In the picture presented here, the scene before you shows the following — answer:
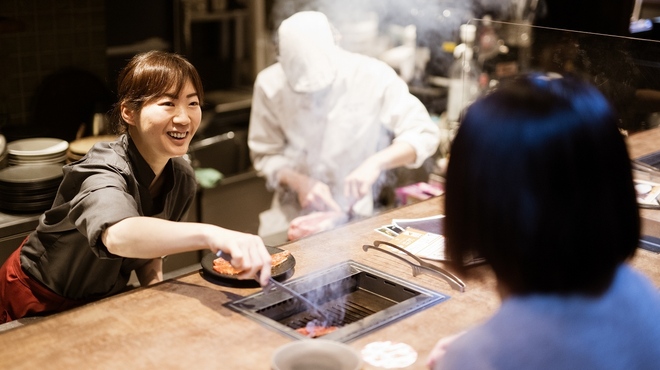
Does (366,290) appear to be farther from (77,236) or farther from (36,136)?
(36,136)

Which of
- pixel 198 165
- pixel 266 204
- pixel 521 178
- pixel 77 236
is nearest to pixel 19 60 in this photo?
pixel 198 165

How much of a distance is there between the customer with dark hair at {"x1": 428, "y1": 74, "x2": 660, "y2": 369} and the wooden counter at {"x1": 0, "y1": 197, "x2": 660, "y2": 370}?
185 mm

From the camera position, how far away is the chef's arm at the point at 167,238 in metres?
1.90

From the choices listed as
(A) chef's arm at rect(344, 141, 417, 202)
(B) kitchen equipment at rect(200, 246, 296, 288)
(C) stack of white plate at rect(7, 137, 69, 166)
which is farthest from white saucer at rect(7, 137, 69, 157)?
(B) kitchen equipment at rect(200, 246, 296, 288)

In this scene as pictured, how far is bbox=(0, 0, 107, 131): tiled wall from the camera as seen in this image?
13.3 ft

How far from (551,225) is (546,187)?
0.06m

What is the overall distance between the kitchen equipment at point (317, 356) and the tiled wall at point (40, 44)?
3071 millimetres

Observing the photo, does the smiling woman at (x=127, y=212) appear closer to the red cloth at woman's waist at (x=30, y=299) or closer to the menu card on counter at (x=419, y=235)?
the red cloth at woman's waist at (x=30, y=299)

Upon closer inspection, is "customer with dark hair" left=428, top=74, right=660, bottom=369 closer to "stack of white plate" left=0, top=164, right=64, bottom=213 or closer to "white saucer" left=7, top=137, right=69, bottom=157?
"stack of white plate" left=0, top=164, right=64, bottom=213

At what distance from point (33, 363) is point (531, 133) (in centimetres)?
119

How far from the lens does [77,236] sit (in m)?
2.34

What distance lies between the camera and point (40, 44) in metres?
4.19

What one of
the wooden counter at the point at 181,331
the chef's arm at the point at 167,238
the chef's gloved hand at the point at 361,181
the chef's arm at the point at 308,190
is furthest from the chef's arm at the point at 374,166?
→ the chef's arm at the point at 167,238

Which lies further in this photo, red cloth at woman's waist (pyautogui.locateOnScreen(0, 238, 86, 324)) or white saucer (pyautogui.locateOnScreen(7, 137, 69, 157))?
white saucer (pyautogui.locateOnScreen(7, 137, 69, 157))
